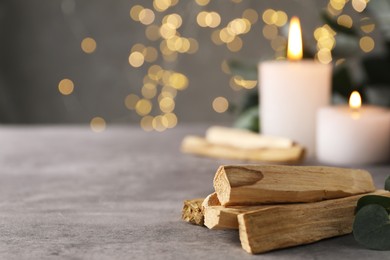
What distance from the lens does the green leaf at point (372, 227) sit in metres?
0.53

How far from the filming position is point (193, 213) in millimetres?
604

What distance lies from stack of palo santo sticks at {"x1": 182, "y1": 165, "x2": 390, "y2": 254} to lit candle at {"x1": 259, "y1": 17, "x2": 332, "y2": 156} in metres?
0.40

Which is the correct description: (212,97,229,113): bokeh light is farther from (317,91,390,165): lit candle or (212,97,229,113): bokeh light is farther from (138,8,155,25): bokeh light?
(317,91,390,165): lit candle

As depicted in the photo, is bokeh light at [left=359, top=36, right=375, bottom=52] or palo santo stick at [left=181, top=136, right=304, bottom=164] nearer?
palo santo stick at [left=181, top=136, right=304, bottom=164]

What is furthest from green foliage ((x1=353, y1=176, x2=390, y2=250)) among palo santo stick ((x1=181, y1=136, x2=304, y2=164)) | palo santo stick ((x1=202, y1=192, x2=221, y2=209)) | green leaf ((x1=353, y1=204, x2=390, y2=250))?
palo santo stick ((x1=181, y1=136, x2=304, y2=164))

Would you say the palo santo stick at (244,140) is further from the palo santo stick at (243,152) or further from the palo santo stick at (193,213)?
the palo santo stick at (193,213)

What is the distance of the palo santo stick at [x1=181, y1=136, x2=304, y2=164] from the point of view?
2.98ft

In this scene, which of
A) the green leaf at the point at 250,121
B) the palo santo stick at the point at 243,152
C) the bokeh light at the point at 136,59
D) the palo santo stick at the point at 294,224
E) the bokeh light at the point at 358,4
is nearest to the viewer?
the palo santo stick at the point at 294,224

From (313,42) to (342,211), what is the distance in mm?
1252

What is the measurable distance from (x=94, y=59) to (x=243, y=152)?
3.28 feet

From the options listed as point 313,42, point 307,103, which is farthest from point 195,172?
point 313,42

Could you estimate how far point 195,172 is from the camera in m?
0.88

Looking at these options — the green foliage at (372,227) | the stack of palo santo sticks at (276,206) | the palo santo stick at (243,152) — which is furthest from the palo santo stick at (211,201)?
the palo santo stick at (243,152)

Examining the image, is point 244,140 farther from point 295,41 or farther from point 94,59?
point 94,59
